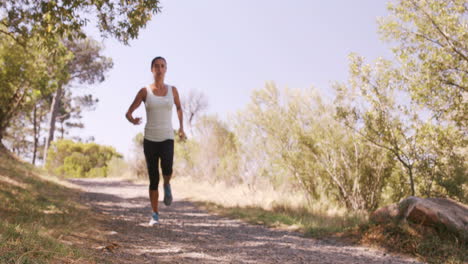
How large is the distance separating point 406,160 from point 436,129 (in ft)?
2.93

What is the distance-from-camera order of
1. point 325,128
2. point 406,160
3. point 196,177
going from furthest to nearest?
1. point 196,177
2. point 325,128
3. point 406,160

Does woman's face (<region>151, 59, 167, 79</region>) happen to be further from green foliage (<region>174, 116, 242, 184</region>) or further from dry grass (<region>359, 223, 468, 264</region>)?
green foliage (<region>174, 116, 242, 184</region>)

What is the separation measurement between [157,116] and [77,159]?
2306cm

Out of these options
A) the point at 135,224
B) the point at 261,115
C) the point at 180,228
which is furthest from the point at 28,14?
the point at 261,115

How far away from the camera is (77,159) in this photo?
25266mm

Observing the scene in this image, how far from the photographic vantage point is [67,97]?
1232 inches

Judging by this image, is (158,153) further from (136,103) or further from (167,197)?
(136,103)

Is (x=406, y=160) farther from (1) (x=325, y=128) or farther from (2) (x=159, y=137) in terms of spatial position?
(2) (x=159, y=137)

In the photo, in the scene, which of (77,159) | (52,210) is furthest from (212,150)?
(77,159)

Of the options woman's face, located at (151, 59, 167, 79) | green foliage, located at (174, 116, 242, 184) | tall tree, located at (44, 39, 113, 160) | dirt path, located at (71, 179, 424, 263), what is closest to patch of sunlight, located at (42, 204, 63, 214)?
dirt path, located at (71, 179, 424, 263)

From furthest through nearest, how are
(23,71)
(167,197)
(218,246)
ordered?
(23,71), (167,197), (218,246)

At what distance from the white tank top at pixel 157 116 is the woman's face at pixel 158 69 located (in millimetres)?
237

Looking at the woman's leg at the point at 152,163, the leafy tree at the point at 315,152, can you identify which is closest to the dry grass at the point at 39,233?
the woman's leg at the point at 152,163

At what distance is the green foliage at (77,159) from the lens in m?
24.4
